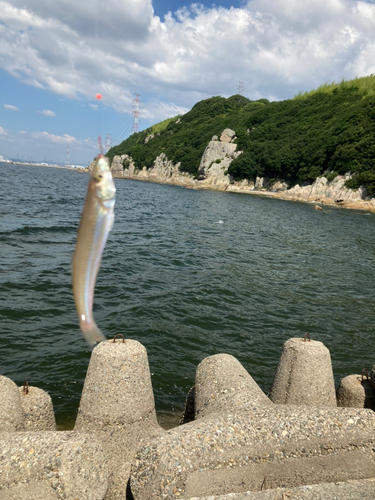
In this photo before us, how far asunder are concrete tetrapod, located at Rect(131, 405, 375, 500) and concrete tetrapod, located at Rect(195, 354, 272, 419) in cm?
61

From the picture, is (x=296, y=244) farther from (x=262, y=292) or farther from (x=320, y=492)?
(x=320, y=492)

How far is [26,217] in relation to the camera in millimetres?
24859

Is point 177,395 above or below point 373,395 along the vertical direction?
below

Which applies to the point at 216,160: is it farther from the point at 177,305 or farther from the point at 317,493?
the point at 317,493

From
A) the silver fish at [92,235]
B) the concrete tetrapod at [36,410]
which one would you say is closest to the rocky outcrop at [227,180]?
the concrete tetrapod at [36,410]

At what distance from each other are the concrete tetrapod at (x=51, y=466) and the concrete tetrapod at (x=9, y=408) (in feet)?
3.42

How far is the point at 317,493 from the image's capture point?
3.49m

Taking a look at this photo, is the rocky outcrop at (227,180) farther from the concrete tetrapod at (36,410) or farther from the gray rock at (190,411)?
the concrete tetrapod at (36,410)

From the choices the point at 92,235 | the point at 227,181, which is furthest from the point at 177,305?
the point at 227,181

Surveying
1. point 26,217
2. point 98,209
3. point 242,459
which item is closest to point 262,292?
point 242,459

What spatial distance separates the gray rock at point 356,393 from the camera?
645 centimetres

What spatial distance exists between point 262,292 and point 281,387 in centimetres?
811

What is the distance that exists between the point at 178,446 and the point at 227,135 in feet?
403

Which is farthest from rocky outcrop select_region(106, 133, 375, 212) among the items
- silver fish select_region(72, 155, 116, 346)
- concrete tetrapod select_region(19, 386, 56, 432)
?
silver fish select_region(72, 155, 116, 346)
